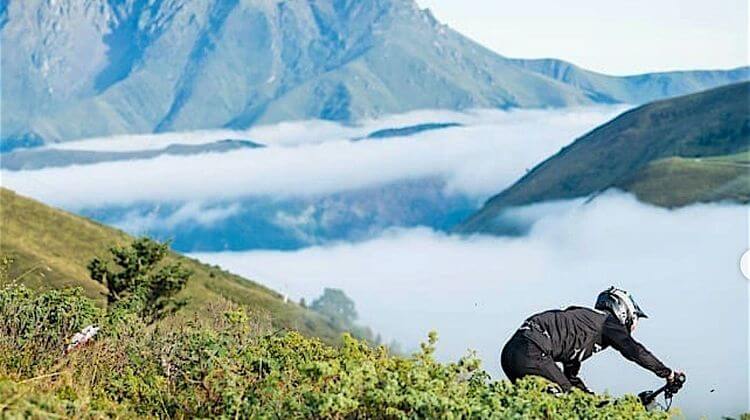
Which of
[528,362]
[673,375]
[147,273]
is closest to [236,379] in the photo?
[528,362]

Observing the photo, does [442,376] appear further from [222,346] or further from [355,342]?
[222,346]

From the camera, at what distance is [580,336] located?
404 inches

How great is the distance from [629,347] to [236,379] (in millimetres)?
3817

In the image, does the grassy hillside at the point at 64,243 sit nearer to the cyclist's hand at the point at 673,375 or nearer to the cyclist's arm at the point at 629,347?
the cyclist's arm at the point at 629,347

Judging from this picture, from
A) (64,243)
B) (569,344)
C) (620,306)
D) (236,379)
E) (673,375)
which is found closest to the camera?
(236,379)

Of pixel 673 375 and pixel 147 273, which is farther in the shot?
pixel 147 273

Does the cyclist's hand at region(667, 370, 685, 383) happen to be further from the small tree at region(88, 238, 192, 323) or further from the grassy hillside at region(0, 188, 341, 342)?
the grassy hillside at region(0, 188, 341, 342)

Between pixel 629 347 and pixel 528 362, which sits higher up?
pixel 629 347

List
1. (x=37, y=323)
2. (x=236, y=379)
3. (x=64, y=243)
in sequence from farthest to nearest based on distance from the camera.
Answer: (x=64, y=243) → (x=37, y=323) → (x=236, y=379)

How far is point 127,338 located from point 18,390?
3606 mm

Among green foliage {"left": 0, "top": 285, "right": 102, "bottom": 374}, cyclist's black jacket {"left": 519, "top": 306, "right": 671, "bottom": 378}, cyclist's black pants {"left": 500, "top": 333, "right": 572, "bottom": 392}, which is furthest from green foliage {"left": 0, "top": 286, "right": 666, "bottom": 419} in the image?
cyclist's black jacket {"left": 519, "top": 306, "right": 671, "bottom": 378}

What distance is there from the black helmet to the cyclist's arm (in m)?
0.16

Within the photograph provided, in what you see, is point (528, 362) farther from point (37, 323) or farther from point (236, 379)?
point (37, 323)

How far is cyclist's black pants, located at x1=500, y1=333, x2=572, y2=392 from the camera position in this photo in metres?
9.88
